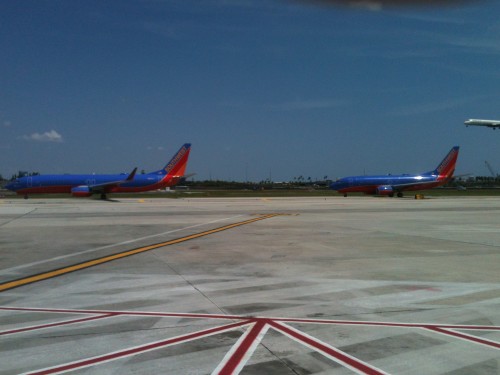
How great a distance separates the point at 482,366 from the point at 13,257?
479 inches

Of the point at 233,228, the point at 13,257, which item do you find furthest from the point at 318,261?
the point at 233,228

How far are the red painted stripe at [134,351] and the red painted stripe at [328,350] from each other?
62 centimetres

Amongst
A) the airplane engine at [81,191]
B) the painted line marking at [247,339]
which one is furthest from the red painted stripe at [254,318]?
the airplane engine at [81,191]

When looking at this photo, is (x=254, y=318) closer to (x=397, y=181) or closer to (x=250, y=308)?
(x=250, y=308)

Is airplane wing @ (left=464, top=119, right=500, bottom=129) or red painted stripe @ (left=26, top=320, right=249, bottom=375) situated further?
airplane wing @ (left=464, top=119, right=500, bottom=129)

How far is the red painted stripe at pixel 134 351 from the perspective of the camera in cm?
499

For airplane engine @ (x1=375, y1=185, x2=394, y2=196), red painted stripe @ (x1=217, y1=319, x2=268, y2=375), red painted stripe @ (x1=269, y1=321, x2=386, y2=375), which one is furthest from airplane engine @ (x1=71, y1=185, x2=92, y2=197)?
red painted stripe @ (x1=269, y1=321, x2=386, y2=375)

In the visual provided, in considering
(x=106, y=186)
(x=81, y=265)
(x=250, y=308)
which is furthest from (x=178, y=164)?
(x=250, y=308)

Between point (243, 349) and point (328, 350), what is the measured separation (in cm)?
101

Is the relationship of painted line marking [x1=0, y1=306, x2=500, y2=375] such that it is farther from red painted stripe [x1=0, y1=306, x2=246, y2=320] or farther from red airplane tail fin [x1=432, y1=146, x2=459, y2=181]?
red airplane tail fin [x1=432, y1=146, x2=459, y2=181]

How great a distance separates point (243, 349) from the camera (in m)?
5.59

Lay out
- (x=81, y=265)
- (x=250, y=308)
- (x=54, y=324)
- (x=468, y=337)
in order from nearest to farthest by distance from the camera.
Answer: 1. (x=468, y=337)
2. (x=54, y=324)
3. (x=250, y=308)
4. (x=81, y=265)

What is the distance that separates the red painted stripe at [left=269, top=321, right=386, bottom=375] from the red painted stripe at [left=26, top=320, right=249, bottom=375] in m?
0.62

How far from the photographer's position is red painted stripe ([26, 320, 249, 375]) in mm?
4994
